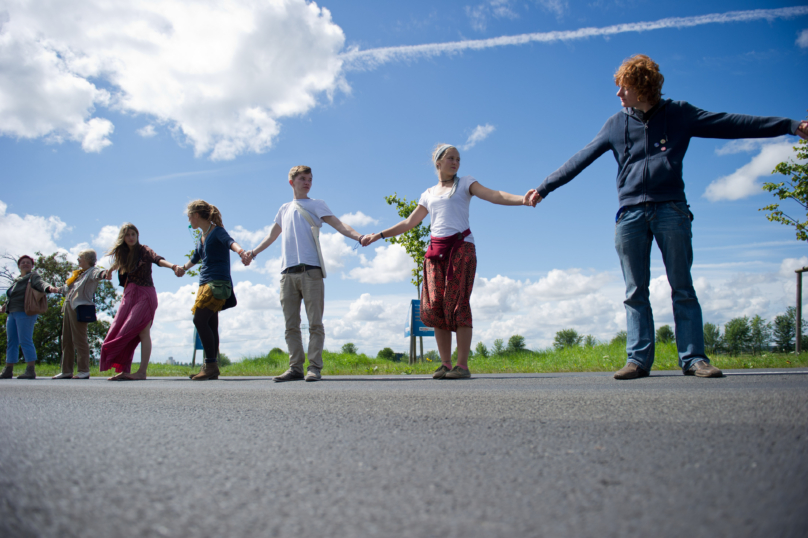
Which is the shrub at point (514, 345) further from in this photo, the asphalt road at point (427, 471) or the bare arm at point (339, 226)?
the asphalt road at point (427, 471)

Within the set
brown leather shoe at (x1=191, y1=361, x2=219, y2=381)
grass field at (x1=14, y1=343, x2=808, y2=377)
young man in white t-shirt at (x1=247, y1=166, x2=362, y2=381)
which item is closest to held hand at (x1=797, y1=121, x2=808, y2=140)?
grass field at (x1=14, y1=343, x2=808, y2=377)

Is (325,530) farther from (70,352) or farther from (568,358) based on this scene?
(568,358)

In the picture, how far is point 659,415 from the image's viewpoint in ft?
6.38

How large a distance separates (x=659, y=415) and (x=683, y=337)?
2259 mm

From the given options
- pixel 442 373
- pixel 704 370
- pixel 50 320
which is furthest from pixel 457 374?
pixel 50 320

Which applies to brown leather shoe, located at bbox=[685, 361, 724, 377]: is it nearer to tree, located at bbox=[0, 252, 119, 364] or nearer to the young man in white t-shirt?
the young man in white t-shirt

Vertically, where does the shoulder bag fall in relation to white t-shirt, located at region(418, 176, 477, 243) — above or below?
below

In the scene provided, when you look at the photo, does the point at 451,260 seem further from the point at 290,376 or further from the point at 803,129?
the point at 803,129

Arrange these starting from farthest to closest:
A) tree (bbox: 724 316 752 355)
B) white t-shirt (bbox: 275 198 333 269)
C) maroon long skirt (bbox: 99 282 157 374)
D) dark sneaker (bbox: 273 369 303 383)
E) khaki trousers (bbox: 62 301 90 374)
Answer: tree (bbox: 724 316 752 355) < khaki trousers (bbox: 62 301 90 374) < maroon long skirt (bbox: 99 282 157 374) < white t-shirt (bbox: 275 198 333 269) < dark sneaker (bbox: 273 369 303 383)

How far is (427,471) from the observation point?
1307mm

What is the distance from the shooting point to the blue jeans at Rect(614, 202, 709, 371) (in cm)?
384

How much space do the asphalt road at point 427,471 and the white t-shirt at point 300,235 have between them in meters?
3.64

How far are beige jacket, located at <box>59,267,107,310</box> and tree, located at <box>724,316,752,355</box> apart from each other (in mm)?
11993

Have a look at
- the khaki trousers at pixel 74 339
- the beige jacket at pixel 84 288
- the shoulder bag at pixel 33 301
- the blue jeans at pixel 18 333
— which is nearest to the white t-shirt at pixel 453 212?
the beige jacket at pixel 84 288
